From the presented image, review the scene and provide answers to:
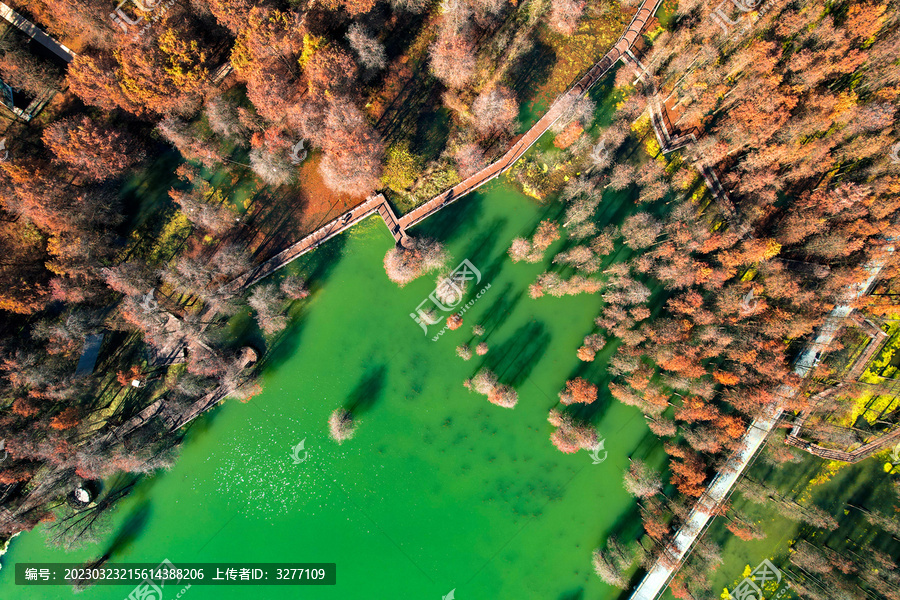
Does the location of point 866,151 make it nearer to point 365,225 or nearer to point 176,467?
point 365,225

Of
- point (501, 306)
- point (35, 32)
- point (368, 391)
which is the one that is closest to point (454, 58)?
point (501, 306)

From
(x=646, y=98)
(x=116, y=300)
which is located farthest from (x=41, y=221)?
(x=646, y=98)

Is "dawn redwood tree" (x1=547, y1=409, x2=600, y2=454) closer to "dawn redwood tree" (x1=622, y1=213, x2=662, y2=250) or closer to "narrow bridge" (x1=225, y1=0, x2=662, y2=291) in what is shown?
"dawn redwood tree" (x1=622, y1=213, x2=662, y2=250)

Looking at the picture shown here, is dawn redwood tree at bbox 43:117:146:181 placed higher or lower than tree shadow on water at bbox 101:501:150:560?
higher
